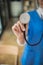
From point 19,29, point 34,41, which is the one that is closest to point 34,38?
point 34,41

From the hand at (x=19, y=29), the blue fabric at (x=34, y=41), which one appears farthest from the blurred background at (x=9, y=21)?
the hand at (x=19, y=29)

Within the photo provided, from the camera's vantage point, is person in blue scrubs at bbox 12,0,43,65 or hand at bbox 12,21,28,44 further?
person in blue scrubs at bbox 12,0,43,65

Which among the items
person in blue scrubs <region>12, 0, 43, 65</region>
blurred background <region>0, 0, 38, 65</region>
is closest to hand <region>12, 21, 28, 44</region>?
person in blue scrubs <region>12, 0, 43, 65</region>

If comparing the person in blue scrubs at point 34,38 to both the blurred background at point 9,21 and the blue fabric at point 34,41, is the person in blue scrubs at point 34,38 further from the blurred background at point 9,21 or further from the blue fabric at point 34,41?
the blurred background at point 9,21

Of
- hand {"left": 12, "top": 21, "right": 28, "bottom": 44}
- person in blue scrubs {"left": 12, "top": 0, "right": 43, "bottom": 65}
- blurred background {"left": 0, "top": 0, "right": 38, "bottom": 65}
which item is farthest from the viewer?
blurred background {"left": 0, "top": 0, "right": 38, "bottom": 65}

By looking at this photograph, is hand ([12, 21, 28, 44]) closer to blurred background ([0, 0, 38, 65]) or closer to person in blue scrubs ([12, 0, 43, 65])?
person in blue scrubs ([12, 0, 43, 65])

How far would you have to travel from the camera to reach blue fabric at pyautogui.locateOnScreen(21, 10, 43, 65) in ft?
4.19

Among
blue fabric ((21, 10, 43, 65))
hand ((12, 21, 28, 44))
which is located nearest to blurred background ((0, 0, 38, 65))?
blue fabric ((21, 10, 43, 65))

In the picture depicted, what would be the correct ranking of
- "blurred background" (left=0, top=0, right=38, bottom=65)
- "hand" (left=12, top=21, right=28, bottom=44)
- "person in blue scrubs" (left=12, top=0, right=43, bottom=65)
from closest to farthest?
"hand" (left=12, top=21, right=28, bottom=44) < "person in blue scrubs" (left=12, top=0, right=43, bottom=65) < "blurred background" (left=0, top=0, right=38, bottom=65)

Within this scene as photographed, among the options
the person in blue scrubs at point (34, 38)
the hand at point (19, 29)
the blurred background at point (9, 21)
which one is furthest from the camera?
the blurred background at point (9, 21)

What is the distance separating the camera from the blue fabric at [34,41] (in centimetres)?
128

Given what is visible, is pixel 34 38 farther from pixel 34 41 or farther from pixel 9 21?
pixel 9 21

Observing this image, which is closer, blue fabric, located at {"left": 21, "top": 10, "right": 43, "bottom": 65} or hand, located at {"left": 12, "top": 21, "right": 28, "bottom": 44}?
hand, located at {"left": 12, "top": 21, "right": 28, "bottom": 44}

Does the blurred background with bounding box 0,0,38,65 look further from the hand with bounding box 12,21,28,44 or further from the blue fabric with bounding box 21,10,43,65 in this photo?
the hand with bounding box 12,21,28,44
